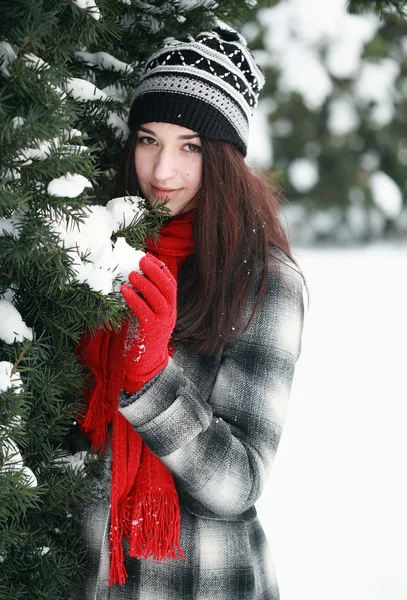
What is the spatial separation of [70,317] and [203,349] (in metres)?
0.52

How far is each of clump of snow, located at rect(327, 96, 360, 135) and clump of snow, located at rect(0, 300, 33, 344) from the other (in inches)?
283

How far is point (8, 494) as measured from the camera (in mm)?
1058

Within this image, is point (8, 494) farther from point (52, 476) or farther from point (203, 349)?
point (203, 349)

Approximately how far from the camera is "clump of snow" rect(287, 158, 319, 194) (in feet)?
26.2

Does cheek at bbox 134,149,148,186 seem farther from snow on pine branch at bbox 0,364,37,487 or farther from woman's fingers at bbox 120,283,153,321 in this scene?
snow on pine branch at bbox 0,364,37,487

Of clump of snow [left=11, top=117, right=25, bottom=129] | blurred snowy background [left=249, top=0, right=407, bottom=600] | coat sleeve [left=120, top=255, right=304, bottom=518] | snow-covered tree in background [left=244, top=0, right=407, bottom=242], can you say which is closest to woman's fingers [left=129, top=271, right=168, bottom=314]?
coat sleeve [left=120, top=255, right=304, bottom=518]

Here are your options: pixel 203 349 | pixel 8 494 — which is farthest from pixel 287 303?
pixel 8 494

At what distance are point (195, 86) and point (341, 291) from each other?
5843mm

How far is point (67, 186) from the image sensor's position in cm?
104

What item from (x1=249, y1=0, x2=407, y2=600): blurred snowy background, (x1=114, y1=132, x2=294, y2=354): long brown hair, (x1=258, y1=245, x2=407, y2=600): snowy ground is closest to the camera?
(x1=114, y1=132, x2=294, y2=354): long brown hair

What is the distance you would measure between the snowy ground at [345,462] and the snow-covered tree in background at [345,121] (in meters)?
1.57

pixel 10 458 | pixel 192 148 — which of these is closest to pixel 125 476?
pixel 10 458

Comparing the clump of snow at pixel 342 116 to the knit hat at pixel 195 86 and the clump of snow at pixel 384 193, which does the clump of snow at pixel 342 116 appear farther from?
the knit hat at pixel 195 86

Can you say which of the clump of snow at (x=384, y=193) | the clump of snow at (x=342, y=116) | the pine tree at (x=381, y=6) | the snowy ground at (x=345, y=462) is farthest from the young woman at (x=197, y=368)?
the clump of snow at (x=384, y=193)
